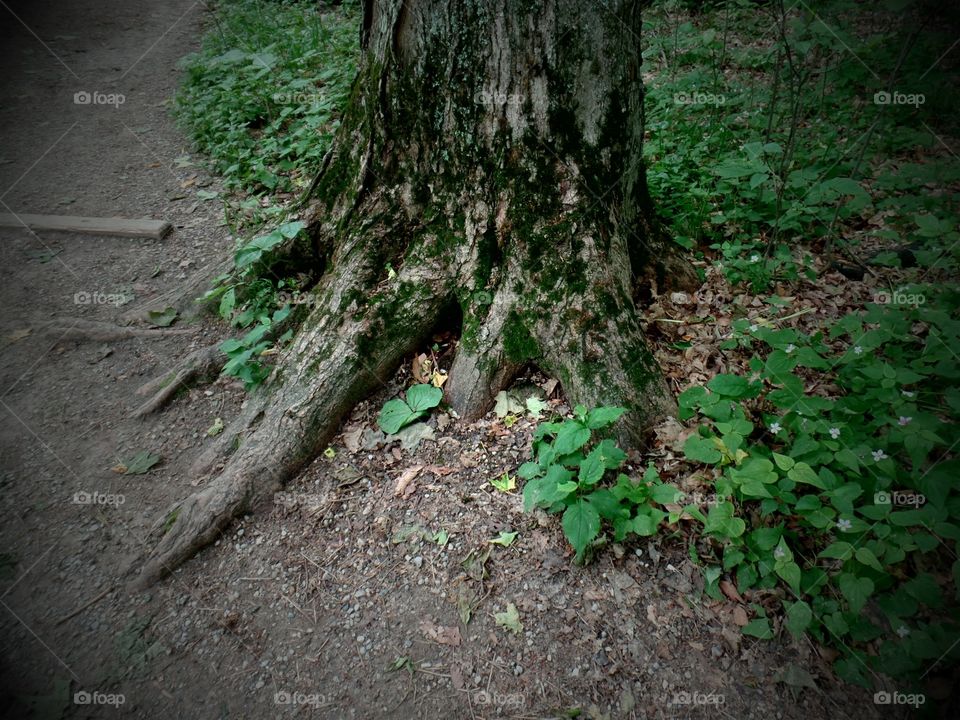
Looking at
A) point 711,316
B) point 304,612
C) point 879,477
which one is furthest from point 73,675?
point 711,316

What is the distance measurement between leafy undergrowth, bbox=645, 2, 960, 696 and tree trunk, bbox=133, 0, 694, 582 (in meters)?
0.49

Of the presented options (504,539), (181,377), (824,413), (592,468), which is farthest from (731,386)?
(181,377)

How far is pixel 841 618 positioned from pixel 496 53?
3166mm

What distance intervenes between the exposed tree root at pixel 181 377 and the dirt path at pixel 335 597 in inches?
3.3

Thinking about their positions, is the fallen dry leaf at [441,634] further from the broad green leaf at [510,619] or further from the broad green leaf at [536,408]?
the broad green leaf at [536,408]

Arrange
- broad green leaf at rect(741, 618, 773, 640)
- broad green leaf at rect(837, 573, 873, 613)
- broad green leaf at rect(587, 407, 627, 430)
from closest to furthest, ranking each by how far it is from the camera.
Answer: broad green leaf at rect(837, 573, 873, 613) < broad green leaf at rect(741, 618, 773, 640) < broad green leaf at rect(587, 407, 627, 430)

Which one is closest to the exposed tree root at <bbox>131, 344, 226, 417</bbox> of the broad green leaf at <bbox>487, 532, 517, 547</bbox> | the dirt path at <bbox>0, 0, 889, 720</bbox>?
the dirt path at <bbox>0, 0, 889, 720</bbox>

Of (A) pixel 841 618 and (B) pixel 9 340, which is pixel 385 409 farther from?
(B) pixel 9 340

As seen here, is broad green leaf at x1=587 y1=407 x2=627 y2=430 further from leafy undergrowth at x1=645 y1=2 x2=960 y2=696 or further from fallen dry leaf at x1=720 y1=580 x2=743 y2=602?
fallen dry leaf at x1=720 y1=580 x2=743 y2=602

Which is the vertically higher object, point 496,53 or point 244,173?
point 496,53

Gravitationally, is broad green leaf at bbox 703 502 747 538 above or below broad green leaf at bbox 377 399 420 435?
below

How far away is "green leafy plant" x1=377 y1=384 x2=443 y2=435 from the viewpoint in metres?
3.06

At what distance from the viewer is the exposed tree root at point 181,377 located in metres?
3.48

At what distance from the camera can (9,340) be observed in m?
4.08
